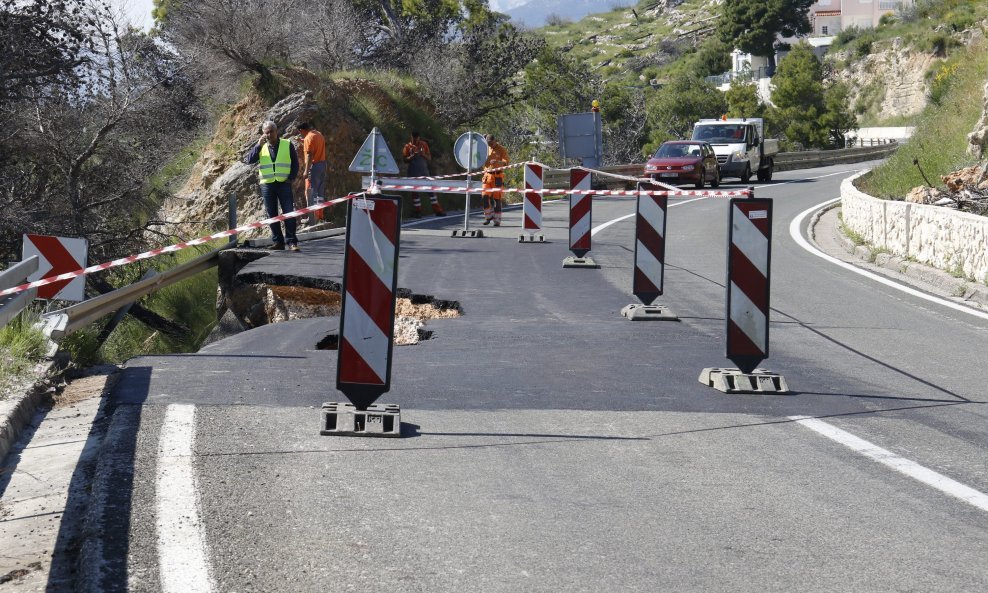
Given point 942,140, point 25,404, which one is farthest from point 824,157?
point 25,404

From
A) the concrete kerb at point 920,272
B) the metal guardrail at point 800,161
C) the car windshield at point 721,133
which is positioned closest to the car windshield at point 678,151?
the metal guardrail at point 800,161

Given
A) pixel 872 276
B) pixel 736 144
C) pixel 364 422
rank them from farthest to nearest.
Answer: pixel 736 144 → pixel 872 276 → pixel 364 422

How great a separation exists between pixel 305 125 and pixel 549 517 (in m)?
16.5

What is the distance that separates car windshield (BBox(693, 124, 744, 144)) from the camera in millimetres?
38031

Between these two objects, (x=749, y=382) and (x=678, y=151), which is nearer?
(x=749, y=382)

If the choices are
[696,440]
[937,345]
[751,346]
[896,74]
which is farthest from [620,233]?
[896,74]

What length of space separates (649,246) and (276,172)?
24.5ft

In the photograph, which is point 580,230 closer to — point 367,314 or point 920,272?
point 920,272

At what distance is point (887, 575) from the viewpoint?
410 centimetres

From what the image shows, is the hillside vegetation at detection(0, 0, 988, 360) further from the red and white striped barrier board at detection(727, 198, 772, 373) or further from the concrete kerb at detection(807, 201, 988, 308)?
the concrete kerb at detection(807, 201, 988, 308)

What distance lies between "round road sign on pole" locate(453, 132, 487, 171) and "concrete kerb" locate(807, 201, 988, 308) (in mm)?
6056

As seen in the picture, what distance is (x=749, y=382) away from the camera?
7.49 meters

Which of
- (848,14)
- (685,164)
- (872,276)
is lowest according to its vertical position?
(872,276)

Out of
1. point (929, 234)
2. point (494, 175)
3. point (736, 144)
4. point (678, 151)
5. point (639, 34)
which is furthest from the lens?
point (639, 34)
